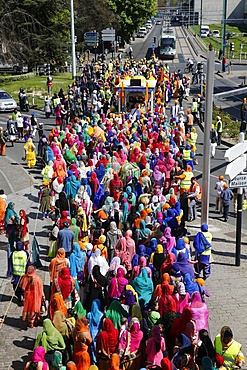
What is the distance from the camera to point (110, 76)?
133 feet

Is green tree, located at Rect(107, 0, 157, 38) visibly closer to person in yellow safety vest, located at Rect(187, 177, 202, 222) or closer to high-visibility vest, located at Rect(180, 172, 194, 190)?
high-visibility vest, located at Rect(180, 172, 194, 190)

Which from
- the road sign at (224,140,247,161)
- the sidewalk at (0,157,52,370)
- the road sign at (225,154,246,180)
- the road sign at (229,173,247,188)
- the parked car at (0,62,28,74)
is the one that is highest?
the road sign at (224,140,247,161)

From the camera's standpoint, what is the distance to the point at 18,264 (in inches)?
489

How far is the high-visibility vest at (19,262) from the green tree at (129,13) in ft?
224

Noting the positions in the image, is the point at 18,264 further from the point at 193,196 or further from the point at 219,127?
the point at 219,127

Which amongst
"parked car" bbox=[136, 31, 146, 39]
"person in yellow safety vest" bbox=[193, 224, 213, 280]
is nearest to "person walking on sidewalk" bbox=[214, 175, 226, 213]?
"person in yellow safety vest" bbox=[193, 224, 213, 280]

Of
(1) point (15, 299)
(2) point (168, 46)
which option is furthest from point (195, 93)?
(1) point (15, 299)

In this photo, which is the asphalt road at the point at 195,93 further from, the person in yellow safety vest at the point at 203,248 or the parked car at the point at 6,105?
the person in yellow safety vest at the point at 203,248

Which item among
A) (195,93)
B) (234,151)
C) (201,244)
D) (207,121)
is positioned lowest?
(195,93)

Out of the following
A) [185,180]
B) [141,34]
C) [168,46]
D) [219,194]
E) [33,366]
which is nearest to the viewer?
[33,366]

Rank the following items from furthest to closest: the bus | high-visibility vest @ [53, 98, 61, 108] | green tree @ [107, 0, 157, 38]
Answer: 1. green tree @ [107, 0, 157, 38]
2. the bus
3. high-visibility vest @ [53, 98, 61, 108]

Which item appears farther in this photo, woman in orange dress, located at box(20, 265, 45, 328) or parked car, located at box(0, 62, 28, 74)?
parked car, located at box(0, 62, 28, 74)

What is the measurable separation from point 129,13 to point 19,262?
72.4m

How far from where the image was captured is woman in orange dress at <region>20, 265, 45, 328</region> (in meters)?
11.2
